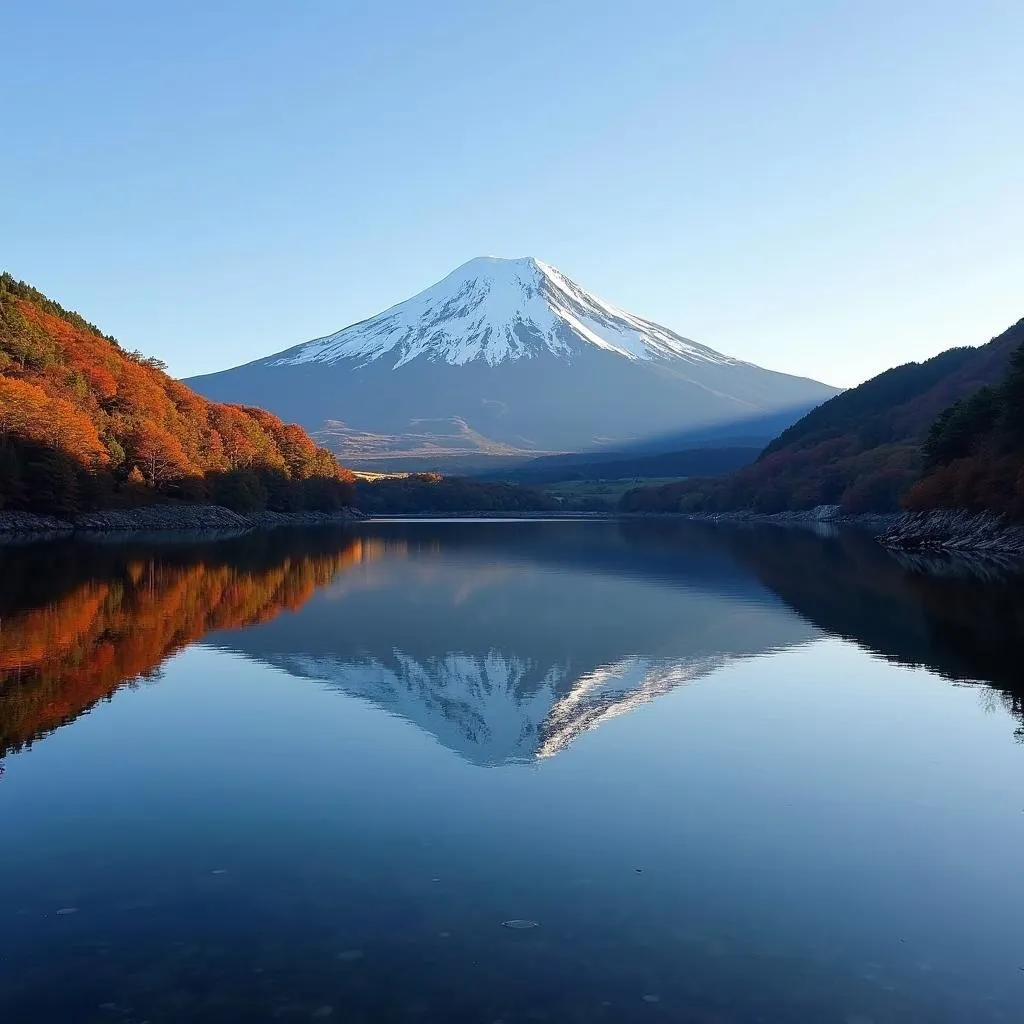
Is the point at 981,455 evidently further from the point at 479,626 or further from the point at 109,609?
the point at 109,609

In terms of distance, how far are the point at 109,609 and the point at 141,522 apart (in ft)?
228

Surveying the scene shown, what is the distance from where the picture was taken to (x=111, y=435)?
100 m

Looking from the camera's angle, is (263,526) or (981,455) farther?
(263,526)

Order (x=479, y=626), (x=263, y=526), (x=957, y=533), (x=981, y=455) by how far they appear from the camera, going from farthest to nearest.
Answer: (x=263, y=526) < (x=957, y=533) < (x=981, y=455) < (x=479, y=626)

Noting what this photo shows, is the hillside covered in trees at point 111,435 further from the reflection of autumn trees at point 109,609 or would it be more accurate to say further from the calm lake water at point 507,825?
the calm lake water at point 507,825

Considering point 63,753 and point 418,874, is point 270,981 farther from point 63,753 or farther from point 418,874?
point 63,753

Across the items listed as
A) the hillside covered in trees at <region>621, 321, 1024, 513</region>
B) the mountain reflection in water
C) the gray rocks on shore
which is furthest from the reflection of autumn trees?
the hillside covered in trees at <region>621, 321, 1024, 513</region>

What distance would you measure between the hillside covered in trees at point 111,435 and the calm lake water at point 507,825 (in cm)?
5991

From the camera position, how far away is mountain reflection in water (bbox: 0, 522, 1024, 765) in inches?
778

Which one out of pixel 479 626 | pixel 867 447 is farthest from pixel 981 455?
pixel 867 447

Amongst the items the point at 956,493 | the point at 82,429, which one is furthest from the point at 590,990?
the point at 82,429

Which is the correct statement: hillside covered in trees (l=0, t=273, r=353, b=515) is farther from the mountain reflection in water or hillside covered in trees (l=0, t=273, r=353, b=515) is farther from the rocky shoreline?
the mountain reflection in water

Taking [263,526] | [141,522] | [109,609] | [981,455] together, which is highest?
Result: [981,455]

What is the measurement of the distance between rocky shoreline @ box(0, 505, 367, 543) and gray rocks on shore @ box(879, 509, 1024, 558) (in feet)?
204
